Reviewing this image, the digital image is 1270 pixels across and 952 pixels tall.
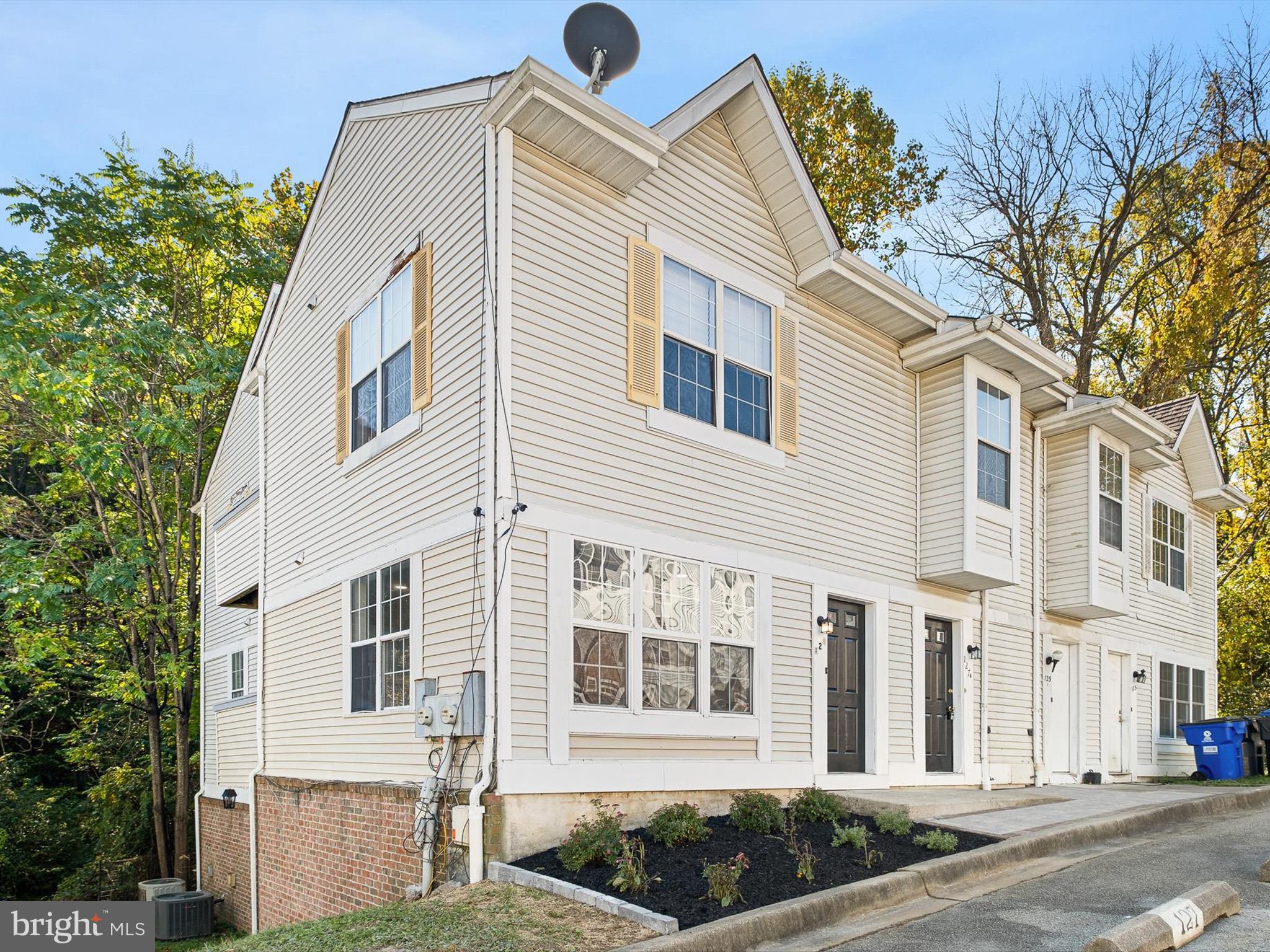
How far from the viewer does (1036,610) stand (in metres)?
15.4

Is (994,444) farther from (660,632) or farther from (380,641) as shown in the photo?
(380,641)

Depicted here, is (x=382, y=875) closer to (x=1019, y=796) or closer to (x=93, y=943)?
(x=93, y=943)

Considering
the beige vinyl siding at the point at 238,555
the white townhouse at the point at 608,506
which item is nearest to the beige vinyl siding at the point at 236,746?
the white townhouse at the point at 608,506

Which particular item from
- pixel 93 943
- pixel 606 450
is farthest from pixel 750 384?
pixel 93 943

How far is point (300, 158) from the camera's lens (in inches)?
1056

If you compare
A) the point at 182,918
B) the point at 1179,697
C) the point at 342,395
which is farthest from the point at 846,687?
the point at 1179,697

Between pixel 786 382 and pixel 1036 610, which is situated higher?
pixel 786 382

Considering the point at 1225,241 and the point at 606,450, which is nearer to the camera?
the point at 606,450

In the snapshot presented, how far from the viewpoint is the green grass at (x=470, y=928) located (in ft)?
20.6

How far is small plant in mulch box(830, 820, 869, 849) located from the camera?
28.8 feet

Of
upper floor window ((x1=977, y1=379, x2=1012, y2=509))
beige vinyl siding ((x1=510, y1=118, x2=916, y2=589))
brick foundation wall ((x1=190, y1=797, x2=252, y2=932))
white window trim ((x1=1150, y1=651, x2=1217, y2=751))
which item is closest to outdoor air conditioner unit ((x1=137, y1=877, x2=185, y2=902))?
brick foundation wall ((x1=190, y1=797, x2=252, y2=932))

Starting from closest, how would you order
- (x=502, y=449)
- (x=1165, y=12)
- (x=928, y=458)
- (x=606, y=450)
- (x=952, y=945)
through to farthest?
(x=952, y=945), (x=502, y=449), (x=606, y=450), (x=928, y=458), (x=1165, y=12)

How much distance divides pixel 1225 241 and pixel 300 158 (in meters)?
22.7

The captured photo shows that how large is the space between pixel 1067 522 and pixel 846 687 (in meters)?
5.88
